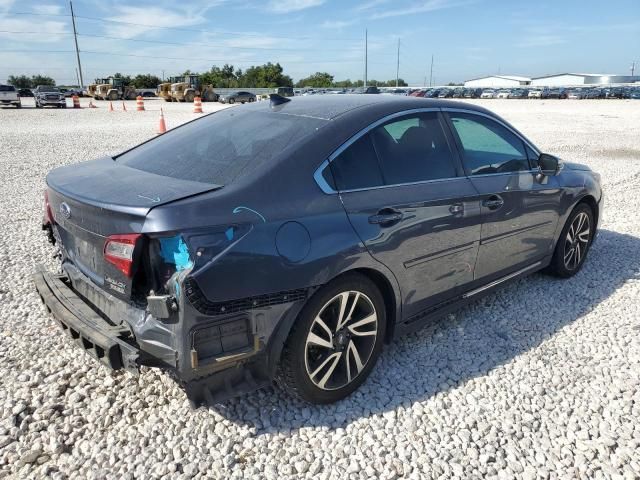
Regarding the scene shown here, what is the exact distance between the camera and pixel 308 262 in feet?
8.21

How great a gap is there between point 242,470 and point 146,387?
91cm

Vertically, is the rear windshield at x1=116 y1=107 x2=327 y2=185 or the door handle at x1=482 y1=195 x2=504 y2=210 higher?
the rear windshield at x1=116 y1=107 x2=327 y2=185

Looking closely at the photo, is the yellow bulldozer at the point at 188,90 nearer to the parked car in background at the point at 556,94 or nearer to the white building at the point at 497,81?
the parked car in background at the point at 556,94

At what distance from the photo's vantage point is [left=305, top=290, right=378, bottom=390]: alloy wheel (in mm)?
2740

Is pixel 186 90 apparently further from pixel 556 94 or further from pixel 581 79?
pixel 581 79

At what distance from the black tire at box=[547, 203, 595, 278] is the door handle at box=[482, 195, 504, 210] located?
128cm

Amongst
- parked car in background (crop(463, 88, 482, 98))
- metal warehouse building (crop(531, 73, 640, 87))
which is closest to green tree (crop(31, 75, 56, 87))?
parked car in background (crop(463, 88, 482, 98))

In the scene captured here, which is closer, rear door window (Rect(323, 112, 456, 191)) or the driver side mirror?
rear door window (Rect(323, 112, 456, 191))

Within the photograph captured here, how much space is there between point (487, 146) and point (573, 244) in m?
1.58

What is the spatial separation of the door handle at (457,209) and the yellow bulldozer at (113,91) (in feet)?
152

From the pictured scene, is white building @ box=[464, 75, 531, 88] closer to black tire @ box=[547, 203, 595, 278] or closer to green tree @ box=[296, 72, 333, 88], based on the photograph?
green tree @ box=[296, 72, 333, 88]

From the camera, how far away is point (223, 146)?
301 cm

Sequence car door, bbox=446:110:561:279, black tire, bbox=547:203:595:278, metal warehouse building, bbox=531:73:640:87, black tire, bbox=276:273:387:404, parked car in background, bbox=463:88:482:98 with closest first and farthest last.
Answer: black tire, bbox=276:273:387:404
car door, bbox=446:110:561:279
black tire, bbox=547:203:595:278
parked car in background, bbox=463:88:482:98
metal warehouse building, bbox=531:73:640:87

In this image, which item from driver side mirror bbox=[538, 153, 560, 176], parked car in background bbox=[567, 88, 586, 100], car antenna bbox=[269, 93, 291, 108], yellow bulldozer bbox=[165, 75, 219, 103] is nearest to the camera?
car antenna bbox=[269, 93, 291, 108]
